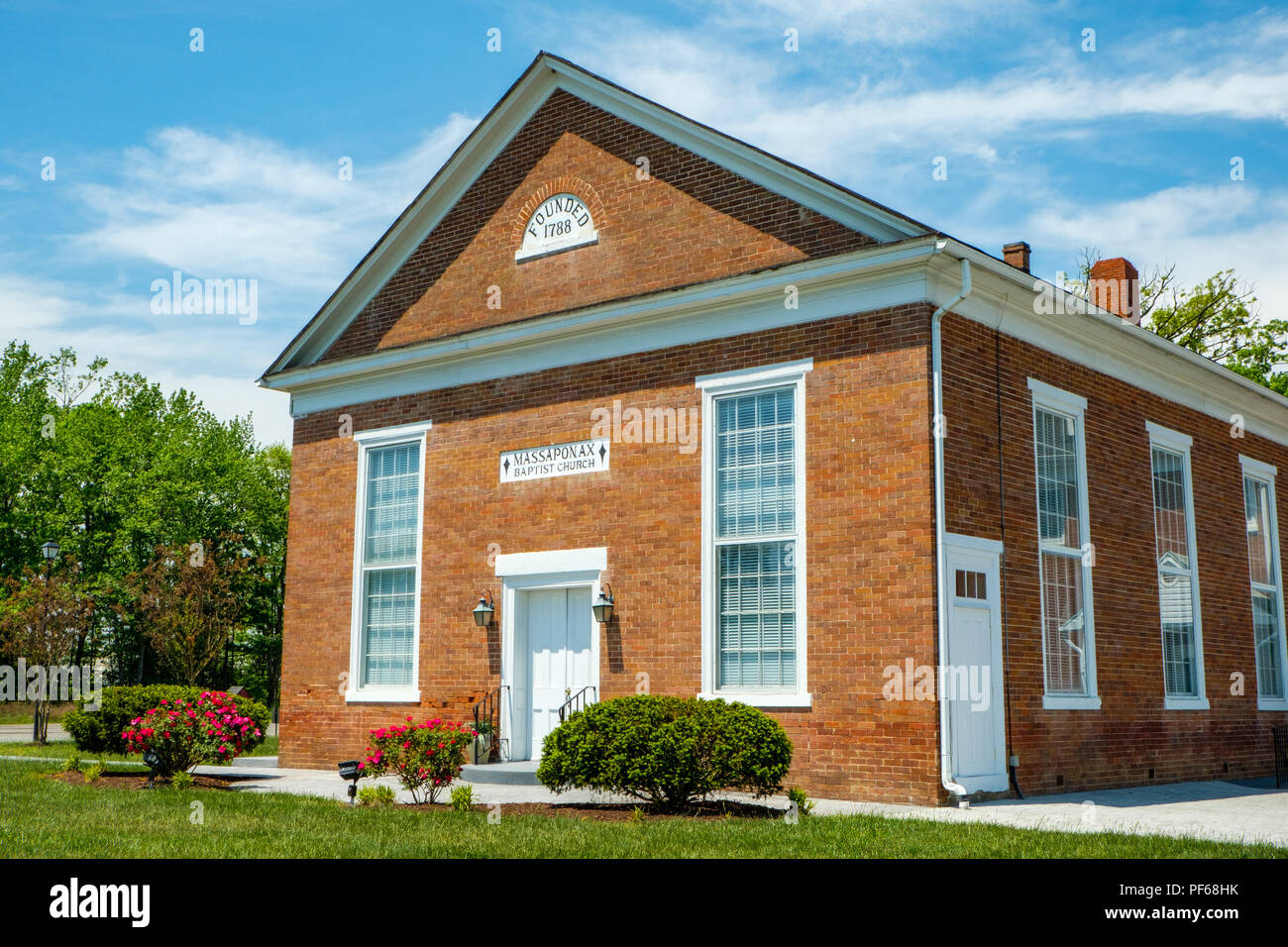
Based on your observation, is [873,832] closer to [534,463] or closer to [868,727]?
[868,727]

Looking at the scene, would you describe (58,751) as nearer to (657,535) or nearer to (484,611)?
(484,611)

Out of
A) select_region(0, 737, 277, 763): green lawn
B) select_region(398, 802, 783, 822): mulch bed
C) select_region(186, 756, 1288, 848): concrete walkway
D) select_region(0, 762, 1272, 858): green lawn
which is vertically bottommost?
select_region(0, 737, 277, 763): green lawn

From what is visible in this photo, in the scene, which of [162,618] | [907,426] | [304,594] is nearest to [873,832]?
[907,426]

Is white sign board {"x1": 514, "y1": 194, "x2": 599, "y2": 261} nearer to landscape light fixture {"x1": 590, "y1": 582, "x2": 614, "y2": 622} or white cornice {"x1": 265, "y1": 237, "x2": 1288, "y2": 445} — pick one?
white cornice {"x1": 265, "y1": 237, "x2": 1288, "y2": 445}

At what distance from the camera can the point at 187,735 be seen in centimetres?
1438

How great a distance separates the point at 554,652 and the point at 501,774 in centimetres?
194

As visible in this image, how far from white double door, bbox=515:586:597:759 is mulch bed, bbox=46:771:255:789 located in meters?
3.80

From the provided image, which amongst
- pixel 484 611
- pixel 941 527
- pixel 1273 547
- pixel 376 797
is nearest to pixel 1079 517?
pixel 941 527

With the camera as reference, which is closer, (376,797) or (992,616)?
(376,797)

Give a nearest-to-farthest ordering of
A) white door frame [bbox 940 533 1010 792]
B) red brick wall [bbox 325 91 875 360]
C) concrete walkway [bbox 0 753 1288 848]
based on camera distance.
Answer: concrete walkway [bbox 0 753 1288 848] < white door frame [bbox 940 533 1010 792] < red brick wall [bbox 325 91 875 360]

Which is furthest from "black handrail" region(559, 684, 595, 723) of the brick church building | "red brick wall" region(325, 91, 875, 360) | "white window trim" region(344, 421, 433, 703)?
"red brick wall" region(325, 91, 875, 360)

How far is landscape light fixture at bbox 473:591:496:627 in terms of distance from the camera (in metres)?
16.5

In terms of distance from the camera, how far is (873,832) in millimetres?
10000
